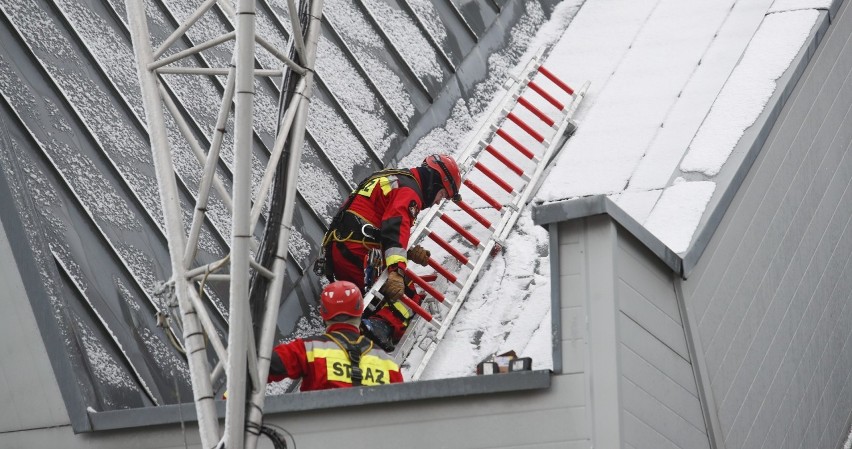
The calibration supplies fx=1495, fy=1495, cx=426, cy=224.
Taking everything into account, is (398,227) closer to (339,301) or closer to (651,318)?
(339,301)

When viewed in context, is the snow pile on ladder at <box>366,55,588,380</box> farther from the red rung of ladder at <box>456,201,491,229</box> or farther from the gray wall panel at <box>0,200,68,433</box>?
the gray wall panel at <box>0,200,68,433</box>

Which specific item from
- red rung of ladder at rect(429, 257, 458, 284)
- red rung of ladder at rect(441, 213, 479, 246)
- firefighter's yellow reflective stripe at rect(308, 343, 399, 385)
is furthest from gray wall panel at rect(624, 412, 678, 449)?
red rung of ladder at rect(441, 213, 479, 246)

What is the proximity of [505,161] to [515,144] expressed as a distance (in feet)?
1.04

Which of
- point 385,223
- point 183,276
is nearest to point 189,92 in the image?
point 385,223

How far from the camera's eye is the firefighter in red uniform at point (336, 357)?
8.20m

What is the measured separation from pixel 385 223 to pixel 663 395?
2776 millimetres

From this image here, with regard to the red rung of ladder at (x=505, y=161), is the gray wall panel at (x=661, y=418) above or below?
below

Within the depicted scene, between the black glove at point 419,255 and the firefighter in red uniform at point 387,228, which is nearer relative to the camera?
the firefighter in red uniform at point 387,228

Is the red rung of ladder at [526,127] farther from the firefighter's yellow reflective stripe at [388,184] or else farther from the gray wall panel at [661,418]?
the gray wall panel at [661,418]

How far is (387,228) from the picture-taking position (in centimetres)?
988

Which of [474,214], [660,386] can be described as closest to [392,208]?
[474,214]

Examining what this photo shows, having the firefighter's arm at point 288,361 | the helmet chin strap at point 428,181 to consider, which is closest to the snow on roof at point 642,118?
the helmet chin strap at point 428,181

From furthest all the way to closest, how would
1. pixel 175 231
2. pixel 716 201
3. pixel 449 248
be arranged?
pixel 449 248
pixel 716 201
pixel 175 231

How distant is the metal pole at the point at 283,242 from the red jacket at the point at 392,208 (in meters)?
2.12
